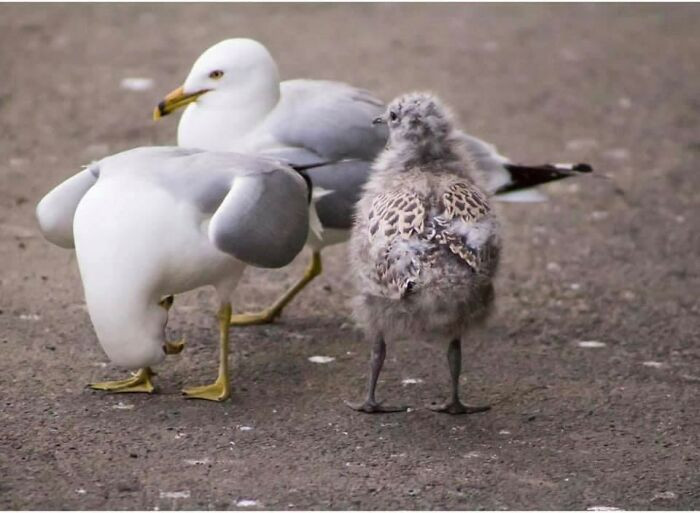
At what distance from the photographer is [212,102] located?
5.87 meters

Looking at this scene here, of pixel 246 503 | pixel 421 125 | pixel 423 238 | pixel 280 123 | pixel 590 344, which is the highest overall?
pixel 421 125

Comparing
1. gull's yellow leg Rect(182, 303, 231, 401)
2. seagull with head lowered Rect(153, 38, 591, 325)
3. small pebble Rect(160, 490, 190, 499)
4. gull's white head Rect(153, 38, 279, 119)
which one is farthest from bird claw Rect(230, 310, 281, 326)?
small pebble Rect(160, 490, 190, 499)

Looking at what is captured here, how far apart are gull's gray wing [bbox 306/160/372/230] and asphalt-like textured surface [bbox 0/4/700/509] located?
0.58 metres

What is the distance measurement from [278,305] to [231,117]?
92 cm

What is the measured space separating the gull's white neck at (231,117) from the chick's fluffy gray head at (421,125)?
859 mm

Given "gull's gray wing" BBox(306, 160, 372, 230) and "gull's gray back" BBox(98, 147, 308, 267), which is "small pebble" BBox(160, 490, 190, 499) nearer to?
"gull's gray back" BBox(98, 147, 308, 267)

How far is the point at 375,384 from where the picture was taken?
16.8ft

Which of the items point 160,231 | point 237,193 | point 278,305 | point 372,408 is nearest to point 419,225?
point 237,193

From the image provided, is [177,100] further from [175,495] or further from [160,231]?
[175,495]

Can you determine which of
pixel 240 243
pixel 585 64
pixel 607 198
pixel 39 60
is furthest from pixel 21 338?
pixel 585 64

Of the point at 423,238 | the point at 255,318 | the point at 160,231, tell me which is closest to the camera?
the point at 423,238

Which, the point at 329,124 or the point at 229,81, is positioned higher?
the point at 229,81

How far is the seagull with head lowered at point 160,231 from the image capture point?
4.74 meters

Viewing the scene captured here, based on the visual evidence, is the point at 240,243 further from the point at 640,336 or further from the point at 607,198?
the point at 607,198
